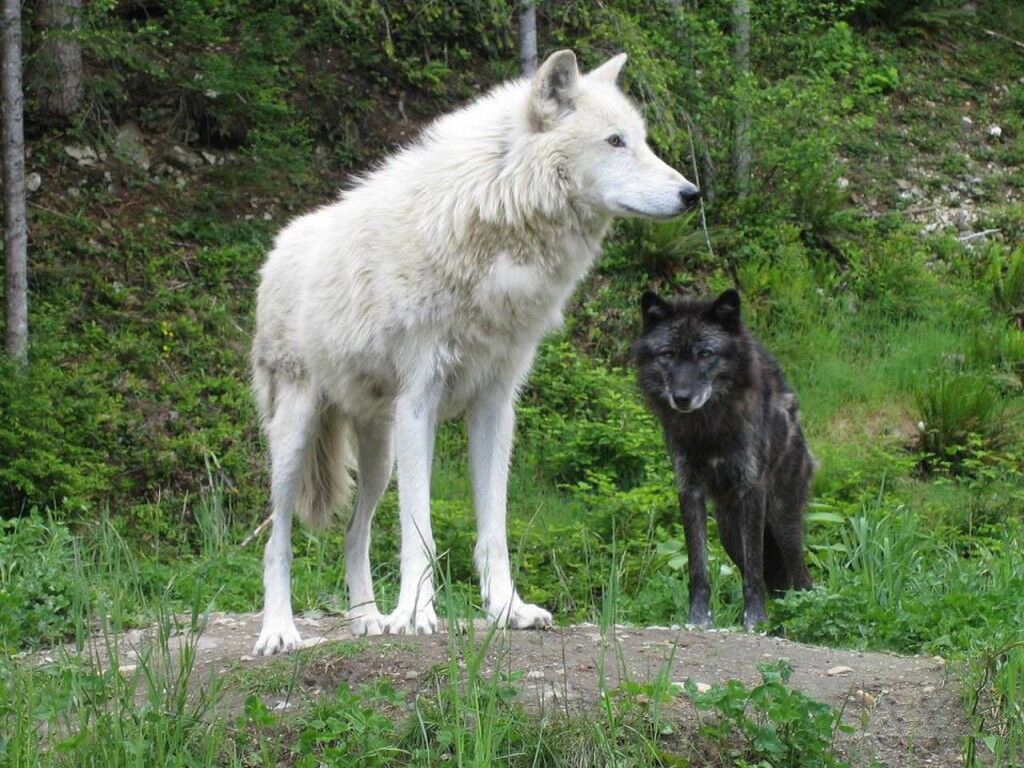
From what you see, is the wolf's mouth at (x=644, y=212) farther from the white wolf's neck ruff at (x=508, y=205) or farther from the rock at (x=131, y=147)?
the rock at (x=131, y=147)

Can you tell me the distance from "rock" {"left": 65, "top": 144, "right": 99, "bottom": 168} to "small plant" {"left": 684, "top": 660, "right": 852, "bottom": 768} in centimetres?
951

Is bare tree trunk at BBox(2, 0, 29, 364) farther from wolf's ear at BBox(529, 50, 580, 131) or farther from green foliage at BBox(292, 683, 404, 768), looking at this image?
green foliage at BBox(292, 683, 404, 768)

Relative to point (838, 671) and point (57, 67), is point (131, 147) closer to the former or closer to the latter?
point (57, 67)

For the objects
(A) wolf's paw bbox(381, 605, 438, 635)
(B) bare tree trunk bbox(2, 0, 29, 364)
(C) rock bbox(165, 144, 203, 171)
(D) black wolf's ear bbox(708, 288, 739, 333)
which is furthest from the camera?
(C) rock bbox(165, 144, 203, 171)

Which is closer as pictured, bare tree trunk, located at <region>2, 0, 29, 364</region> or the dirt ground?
the dirt ground

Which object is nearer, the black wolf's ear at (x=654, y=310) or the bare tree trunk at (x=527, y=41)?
the black wolf's ear at (x=654, y=310)

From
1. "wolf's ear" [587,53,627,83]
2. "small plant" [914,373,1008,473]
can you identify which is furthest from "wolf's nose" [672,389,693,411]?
"small plant" [914,373,1008,473]

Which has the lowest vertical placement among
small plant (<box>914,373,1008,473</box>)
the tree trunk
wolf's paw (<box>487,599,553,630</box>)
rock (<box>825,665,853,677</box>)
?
small plant (<box>914,373,1008,473</box>)

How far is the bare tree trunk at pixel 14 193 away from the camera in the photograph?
9.68m

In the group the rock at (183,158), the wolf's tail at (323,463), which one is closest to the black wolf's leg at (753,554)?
the wolf's tail at (323,463)

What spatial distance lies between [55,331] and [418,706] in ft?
23.0

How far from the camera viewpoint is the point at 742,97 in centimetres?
1233

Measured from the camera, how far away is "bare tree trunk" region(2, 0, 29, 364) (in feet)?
31.8

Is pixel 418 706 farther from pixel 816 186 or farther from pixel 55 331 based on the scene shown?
pixel 816 186
